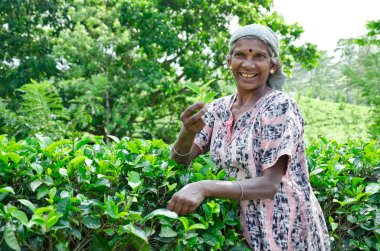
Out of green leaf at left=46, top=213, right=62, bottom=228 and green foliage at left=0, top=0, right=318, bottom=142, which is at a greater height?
green foliage at left=0, top=0, right=318, bottom=142

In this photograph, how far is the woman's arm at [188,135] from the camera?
2.04 metres

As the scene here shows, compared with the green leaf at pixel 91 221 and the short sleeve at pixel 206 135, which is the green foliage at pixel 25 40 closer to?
the short sleeve at pixel 206 135

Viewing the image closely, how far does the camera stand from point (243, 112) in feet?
7.14

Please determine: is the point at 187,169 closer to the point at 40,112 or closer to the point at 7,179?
the point at 7,179

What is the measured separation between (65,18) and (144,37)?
2.29 m

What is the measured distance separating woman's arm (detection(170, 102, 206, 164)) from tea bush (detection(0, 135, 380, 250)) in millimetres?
47

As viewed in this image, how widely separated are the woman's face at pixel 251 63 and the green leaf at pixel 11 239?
3.61ft

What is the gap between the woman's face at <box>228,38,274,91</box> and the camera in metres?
2.11

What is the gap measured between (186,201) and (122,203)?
23 centimetres

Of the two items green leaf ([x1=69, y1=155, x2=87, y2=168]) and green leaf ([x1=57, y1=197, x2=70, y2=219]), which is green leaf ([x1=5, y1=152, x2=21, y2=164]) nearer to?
green leaf ([x1=69, y1=155, x2=87, y2=168])

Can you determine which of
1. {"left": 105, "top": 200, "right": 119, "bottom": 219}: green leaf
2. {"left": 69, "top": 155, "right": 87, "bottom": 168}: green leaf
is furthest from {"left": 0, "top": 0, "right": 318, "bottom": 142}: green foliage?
{"left": 105, "top": 200, "right": 119, "bottom": 219}: green leaf

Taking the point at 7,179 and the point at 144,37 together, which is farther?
the point at 144,37

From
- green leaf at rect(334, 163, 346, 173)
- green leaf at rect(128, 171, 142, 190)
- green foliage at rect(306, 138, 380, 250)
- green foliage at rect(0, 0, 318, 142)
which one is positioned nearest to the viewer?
green leaf at rect(128, 171, 142, 190)

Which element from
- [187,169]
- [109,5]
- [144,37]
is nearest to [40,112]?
[144,37]
